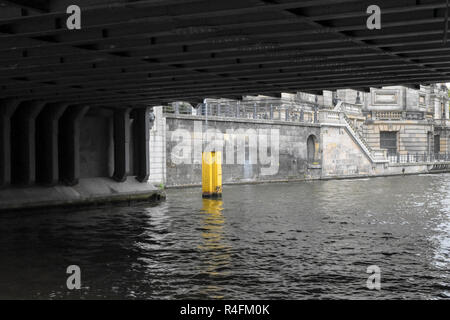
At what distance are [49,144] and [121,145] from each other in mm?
4151

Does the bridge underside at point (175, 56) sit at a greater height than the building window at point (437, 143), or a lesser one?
greater

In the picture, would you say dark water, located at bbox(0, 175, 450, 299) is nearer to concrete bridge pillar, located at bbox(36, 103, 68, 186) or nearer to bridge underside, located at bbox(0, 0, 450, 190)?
concrete bridge pillar, located at bbox(36, 103, 68, 186)

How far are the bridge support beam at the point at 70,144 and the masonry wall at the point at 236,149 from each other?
10.3 m

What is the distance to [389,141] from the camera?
7381cm

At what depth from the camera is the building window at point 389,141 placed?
2891 inches

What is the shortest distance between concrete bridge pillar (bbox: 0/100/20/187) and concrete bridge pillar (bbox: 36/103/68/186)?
7.11 feet

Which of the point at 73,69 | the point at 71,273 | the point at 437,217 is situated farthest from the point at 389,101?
the point at 71,273

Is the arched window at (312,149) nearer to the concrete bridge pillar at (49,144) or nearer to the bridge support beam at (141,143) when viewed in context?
the bridge support beam at (141,143)

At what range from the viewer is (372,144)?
72.2 metres

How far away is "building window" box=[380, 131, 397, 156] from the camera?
73.4 m

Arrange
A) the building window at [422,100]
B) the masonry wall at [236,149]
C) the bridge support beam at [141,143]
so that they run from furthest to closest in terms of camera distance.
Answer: the building window at [422,100]
the masonry wall at [236,149]
the bridge support beam at [141,143]

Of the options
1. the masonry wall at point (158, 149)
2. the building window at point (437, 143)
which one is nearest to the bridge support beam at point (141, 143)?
the masonry wall at point (158, 149)

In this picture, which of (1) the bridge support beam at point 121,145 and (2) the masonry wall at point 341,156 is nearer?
(1) the bridge support beam at point 121,145
